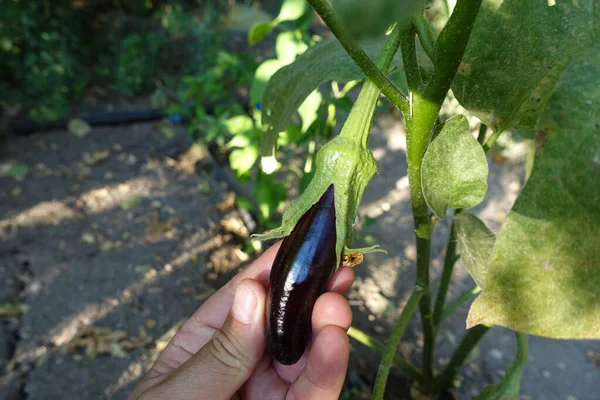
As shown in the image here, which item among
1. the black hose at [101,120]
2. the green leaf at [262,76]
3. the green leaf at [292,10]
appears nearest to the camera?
the green leaf at [292,10]

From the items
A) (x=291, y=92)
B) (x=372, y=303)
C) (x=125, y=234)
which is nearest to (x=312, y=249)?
(x=291, y=92)

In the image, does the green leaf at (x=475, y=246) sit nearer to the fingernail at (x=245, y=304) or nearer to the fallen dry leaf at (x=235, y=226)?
the fingernail at (x=245, y=304)

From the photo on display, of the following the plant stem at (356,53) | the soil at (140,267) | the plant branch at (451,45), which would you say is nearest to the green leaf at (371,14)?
the plant stem at (356,53)

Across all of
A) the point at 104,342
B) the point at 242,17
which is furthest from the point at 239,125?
the point at 242,17

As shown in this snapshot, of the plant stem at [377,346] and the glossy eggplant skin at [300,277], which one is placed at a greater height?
the glossy eggplant skin at [300,277]

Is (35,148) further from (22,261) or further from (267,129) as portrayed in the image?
(267,129)

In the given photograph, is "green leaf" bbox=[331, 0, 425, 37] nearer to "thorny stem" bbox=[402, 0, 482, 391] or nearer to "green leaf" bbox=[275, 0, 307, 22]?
"thorny stem" bbox=[402, 0, 482, 391]

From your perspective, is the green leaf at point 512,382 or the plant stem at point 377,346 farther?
the plant stem at point 377,346
